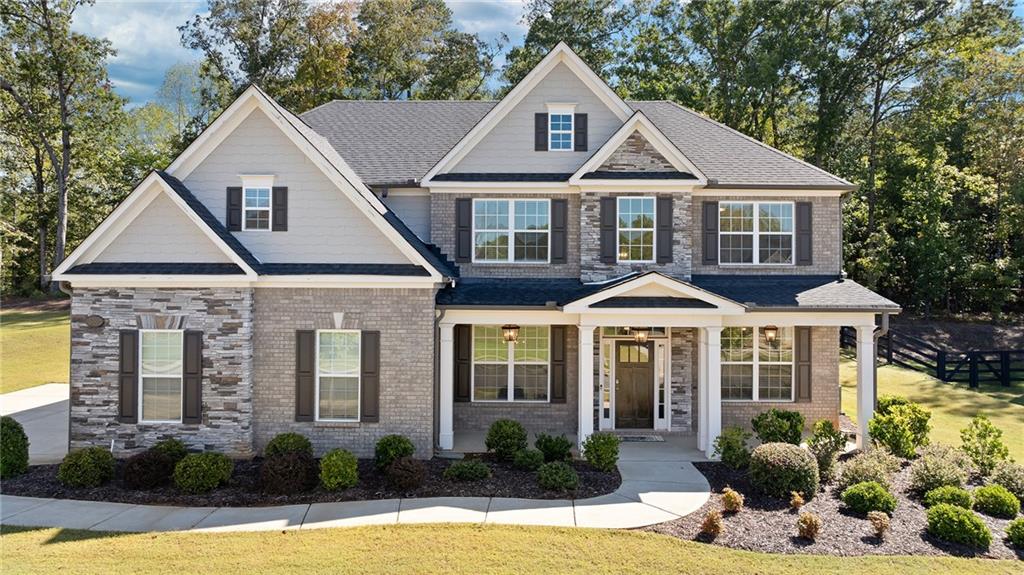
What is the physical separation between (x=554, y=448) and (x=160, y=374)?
8318 mm

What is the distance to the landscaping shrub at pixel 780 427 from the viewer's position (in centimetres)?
1249

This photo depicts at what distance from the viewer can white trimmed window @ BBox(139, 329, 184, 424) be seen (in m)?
11.9

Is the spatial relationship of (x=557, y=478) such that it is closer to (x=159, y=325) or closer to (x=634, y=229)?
(x=634, y=229)

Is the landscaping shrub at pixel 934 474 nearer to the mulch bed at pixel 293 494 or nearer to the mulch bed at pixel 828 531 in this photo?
the mulch bed at pixel 828 531

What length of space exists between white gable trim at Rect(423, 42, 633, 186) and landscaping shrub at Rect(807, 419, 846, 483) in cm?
855

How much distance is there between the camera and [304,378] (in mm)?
12117

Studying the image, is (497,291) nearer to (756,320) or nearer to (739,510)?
(756,320)

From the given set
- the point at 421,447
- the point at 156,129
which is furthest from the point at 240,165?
the point at 156,129

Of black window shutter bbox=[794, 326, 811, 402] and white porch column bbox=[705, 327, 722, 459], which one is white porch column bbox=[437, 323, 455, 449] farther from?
black window shutter bbox=[794, 326, 811, 402]

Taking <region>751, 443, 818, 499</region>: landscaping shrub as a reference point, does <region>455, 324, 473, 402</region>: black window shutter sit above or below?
above

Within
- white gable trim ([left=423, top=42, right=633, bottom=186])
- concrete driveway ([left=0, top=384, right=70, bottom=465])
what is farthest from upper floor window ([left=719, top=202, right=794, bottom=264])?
concrete driveway ([left=0, top=384, right=70, bottom=465])

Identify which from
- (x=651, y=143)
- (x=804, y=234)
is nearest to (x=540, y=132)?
(x=651, y=143)

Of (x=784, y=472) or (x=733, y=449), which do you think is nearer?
(x=784, y=472)

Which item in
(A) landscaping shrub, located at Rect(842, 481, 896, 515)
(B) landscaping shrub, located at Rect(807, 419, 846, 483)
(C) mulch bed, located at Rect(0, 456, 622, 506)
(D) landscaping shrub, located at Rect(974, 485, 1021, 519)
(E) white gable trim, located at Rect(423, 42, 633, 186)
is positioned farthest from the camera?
(E) white gable trim, located at Rect(423, 42, 633, 186)
